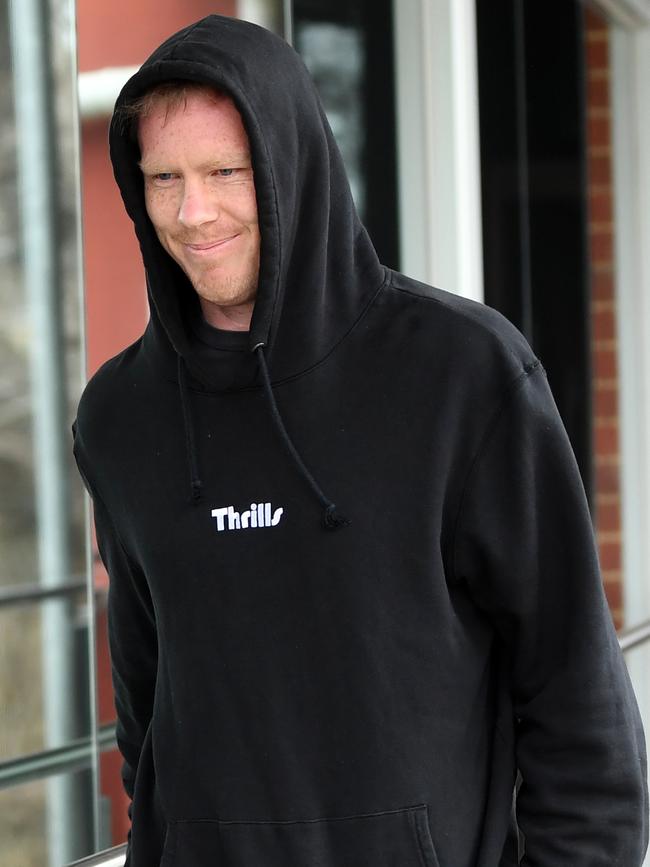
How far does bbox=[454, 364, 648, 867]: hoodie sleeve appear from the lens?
1647mm

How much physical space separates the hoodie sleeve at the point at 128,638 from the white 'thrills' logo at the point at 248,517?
0.22m

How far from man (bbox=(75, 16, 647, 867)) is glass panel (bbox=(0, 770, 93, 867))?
41.5 inches

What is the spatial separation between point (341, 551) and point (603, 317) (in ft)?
13.5

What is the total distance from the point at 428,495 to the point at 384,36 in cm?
257

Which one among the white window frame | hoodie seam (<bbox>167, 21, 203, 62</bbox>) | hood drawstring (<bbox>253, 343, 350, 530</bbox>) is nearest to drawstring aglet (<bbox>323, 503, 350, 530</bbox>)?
hood drawstring (<bbox>253, 343, 350, 530</bbox>)

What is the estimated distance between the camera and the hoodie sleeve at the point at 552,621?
5.41ft

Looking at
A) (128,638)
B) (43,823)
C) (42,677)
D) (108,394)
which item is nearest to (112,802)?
(43,823)

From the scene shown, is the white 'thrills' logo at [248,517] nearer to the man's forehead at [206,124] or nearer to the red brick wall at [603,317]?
the man's forehead at [206,124]

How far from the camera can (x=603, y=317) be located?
18.3 feet

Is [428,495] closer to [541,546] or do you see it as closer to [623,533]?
[541,546]

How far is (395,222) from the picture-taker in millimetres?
3973

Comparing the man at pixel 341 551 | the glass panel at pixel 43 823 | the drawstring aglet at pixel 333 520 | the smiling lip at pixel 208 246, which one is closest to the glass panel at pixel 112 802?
the glass panel at pixel 43 823

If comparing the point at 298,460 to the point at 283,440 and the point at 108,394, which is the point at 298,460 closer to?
the point at 283,440

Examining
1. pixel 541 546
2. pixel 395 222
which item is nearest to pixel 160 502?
pixel 541 546
